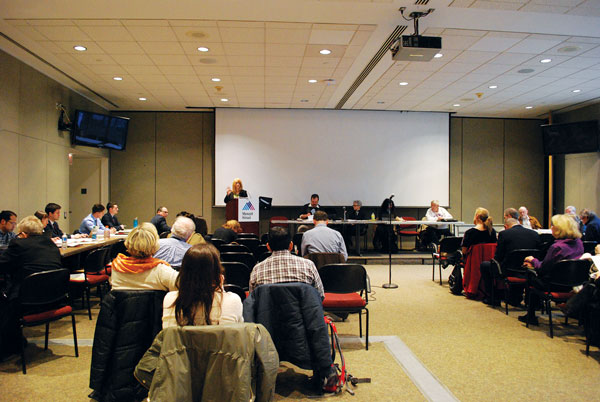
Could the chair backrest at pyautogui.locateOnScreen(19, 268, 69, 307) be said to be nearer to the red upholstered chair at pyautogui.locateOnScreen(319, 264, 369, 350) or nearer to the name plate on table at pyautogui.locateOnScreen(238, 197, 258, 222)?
the red upholstered chair at pyautogui.locateOnScreen(319, 264, 369, 350)

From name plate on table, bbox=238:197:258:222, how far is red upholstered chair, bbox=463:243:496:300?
4596 mm

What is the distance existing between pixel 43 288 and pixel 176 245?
3.66 feet

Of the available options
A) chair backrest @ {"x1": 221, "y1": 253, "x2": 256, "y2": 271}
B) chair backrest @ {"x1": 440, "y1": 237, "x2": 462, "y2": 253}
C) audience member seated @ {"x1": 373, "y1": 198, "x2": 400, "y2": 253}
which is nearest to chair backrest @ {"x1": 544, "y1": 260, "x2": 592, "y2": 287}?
chair backrest @ {"x1": 440, "y1": 237, "x2": 462, "y2": 253}

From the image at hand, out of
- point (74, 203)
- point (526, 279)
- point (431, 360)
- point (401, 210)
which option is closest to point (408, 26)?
point (526, 279)

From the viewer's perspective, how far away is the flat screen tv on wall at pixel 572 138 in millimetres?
9594

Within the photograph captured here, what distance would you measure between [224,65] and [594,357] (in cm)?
653

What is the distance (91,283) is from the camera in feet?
16.0

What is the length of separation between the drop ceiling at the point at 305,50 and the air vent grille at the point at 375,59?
3cm

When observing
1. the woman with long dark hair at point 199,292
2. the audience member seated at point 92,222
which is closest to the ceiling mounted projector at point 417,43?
the woman with long dark hair at point 199,292

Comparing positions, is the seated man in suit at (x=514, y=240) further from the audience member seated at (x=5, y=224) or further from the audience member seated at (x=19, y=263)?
the audience member seated at (x=5, y=224)

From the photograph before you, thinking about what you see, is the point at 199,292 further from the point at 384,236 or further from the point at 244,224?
the point at 384,236

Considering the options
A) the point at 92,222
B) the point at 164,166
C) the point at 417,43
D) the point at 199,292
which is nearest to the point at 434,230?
the point at 417,43

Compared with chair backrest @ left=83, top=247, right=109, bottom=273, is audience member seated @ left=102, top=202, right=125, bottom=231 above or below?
above

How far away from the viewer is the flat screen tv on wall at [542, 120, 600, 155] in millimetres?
9594
